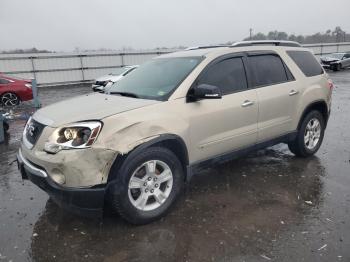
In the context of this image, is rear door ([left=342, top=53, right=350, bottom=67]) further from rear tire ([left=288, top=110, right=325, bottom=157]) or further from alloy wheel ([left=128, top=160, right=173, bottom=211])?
alloy wheel ([left=128, top=160, right=173, bottom=211])

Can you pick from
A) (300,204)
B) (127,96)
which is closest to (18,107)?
(127,96)

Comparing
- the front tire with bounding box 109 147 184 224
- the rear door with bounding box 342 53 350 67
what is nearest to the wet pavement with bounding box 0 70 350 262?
the front tire with bounding box 109 147 184 224

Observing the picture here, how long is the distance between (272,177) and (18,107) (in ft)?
A: 37.0

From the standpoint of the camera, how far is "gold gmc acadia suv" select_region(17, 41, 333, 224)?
3.29 metres

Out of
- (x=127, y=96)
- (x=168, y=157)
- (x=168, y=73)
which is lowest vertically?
A: (x=168, y=157)

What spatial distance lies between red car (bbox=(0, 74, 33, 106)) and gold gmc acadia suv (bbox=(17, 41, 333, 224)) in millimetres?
10184

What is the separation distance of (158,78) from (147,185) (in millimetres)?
1463

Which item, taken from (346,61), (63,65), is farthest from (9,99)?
(346,61)

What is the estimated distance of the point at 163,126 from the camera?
365 cm

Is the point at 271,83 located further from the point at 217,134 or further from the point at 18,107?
the point at 18,107

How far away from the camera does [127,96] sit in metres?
4.21

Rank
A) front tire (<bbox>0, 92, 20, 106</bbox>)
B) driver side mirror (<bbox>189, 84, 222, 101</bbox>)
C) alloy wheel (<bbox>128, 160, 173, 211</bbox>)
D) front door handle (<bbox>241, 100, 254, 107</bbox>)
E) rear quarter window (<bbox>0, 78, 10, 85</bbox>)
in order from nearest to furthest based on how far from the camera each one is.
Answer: alloy wheel (<bbox>128, 160, 173, 211</bbox>), driver side mirror (<bbox>189, 84, 222, 101</bbox>), front door handle (<bbox>241, 100, 254, 107</bbox>), front tire (<bbox>0, 92, 20, 106</bbox>), rear quarter window (<bbox>0, 78, 10, 85</bbox>)

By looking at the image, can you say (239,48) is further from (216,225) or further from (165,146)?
(216,225)

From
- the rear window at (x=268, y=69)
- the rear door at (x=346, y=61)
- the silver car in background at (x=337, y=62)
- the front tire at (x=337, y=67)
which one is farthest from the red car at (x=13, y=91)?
the rear door at (x=346, y=61)
